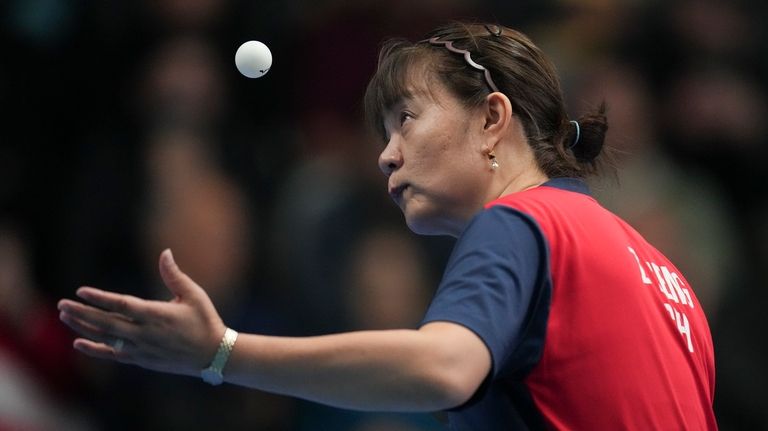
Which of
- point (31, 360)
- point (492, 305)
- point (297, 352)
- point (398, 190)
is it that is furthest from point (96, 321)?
point (31, 360)

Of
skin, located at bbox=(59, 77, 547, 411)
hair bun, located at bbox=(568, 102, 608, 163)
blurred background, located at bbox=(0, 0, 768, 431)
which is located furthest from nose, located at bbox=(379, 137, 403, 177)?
blurred background, located at bbox=(0, 0, 768, 431)

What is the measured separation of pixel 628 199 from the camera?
5.64m

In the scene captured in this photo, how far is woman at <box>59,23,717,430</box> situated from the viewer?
7.07 ft

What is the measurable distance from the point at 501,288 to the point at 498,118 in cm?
67

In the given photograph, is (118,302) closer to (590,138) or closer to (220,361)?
(220,361)

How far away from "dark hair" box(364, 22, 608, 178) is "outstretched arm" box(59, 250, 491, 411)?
82 centimetres

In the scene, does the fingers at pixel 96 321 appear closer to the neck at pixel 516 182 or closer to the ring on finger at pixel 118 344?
the ring on finger at pixel 118 344

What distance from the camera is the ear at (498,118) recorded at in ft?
9.12

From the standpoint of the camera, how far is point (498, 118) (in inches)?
110

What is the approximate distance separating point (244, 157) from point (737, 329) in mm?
2548

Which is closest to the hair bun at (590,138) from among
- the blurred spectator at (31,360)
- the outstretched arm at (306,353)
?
the outstretched arm at (306,353)

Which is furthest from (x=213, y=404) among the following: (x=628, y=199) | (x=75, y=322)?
(x=75, y=322)

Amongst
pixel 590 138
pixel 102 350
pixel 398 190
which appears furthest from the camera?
pixel 590 138

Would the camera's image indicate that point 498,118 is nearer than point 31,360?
Yes
